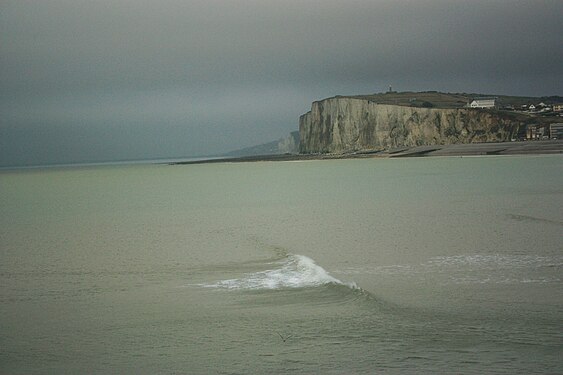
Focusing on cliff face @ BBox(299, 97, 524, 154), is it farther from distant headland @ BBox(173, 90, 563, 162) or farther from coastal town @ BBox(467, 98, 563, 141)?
coastal town @ BBox(467, 98, 563, 141)

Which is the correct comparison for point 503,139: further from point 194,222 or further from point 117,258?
point 117,258

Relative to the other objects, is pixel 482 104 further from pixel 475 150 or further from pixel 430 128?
pixel 475 150

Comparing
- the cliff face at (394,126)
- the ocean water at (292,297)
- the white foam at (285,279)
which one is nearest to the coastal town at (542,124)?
the cliff face at (394,126)

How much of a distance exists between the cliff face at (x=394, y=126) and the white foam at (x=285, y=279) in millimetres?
89396

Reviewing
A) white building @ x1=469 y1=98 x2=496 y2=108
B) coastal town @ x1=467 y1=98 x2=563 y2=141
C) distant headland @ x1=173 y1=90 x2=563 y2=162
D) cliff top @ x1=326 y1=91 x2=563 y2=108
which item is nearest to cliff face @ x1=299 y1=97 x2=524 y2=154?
distant headland @ x1=173 y1=90 x2=563 y2=162

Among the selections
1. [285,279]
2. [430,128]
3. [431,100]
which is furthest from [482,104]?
[285,279]

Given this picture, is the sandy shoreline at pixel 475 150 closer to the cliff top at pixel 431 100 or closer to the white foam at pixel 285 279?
the cliff top at pixel 431 100

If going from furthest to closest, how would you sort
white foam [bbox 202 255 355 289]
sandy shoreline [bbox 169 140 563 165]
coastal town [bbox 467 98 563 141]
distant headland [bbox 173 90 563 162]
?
1. distant headland [bbox 173 90 563 162]
2. coastal town [bbox 467 98 563 141]
3. sandy shoreline [bbox 169 140 563 165]
4. white foam [bbox 202 255 355 289]

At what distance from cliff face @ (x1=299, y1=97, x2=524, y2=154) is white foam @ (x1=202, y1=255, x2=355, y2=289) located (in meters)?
89.4

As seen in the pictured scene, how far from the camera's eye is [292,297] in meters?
8.63

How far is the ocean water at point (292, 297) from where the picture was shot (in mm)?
6117

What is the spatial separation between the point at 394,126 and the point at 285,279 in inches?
3863

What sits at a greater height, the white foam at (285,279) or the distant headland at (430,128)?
the distant headland at (430,128)

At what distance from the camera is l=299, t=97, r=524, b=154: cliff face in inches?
3740
